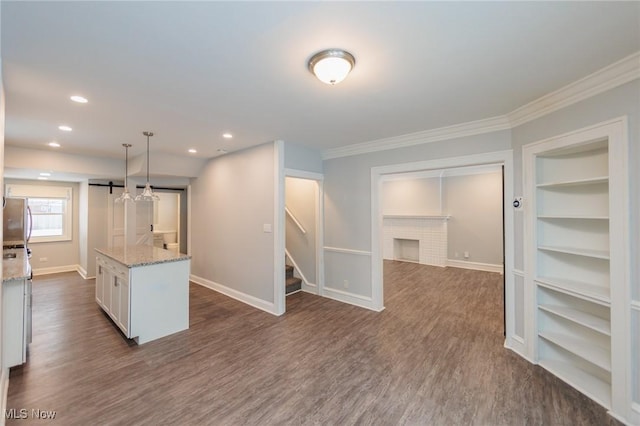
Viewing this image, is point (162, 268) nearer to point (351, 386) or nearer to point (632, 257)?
point (351, 386)

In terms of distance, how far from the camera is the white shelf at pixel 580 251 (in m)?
2.22

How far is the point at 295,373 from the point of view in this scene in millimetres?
2521

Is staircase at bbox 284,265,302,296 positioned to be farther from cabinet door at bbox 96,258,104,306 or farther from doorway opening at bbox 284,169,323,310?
cabinet door at bbox 96,258,104,306

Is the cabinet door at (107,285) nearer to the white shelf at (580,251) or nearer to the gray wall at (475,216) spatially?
the white shelf at (580,251)

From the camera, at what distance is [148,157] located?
15.1ft

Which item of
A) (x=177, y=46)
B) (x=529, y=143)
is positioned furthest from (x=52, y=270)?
(x=529, y=143)

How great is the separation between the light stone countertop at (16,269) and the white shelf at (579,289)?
500cm

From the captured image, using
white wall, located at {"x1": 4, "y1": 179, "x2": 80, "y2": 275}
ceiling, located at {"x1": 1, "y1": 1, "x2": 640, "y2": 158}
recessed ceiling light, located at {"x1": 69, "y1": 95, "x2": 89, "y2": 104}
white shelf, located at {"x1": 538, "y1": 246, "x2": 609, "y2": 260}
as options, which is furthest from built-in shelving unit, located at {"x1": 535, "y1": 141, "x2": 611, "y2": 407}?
white wall, located at {"x1": 4, "y1": 179, "x2": 80, "y2": 275}

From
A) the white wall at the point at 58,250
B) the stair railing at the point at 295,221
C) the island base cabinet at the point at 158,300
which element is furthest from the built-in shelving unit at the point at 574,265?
the white wall at the point at 58,250

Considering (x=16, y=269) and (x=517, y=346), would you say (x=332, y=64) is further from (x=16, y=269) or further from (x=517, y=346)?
(x=16, y=269)

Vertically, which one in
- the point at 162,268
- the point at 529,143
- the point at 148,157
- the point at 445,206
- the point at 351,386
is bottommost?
the point at 351,386

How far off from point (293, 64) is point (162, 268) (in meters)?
2.87

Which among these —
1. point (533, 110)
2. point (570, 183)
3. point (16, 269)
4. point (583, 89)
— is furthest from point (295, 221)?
point (583, 89)

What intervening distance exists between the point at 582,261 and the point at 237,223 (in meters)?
4.45
